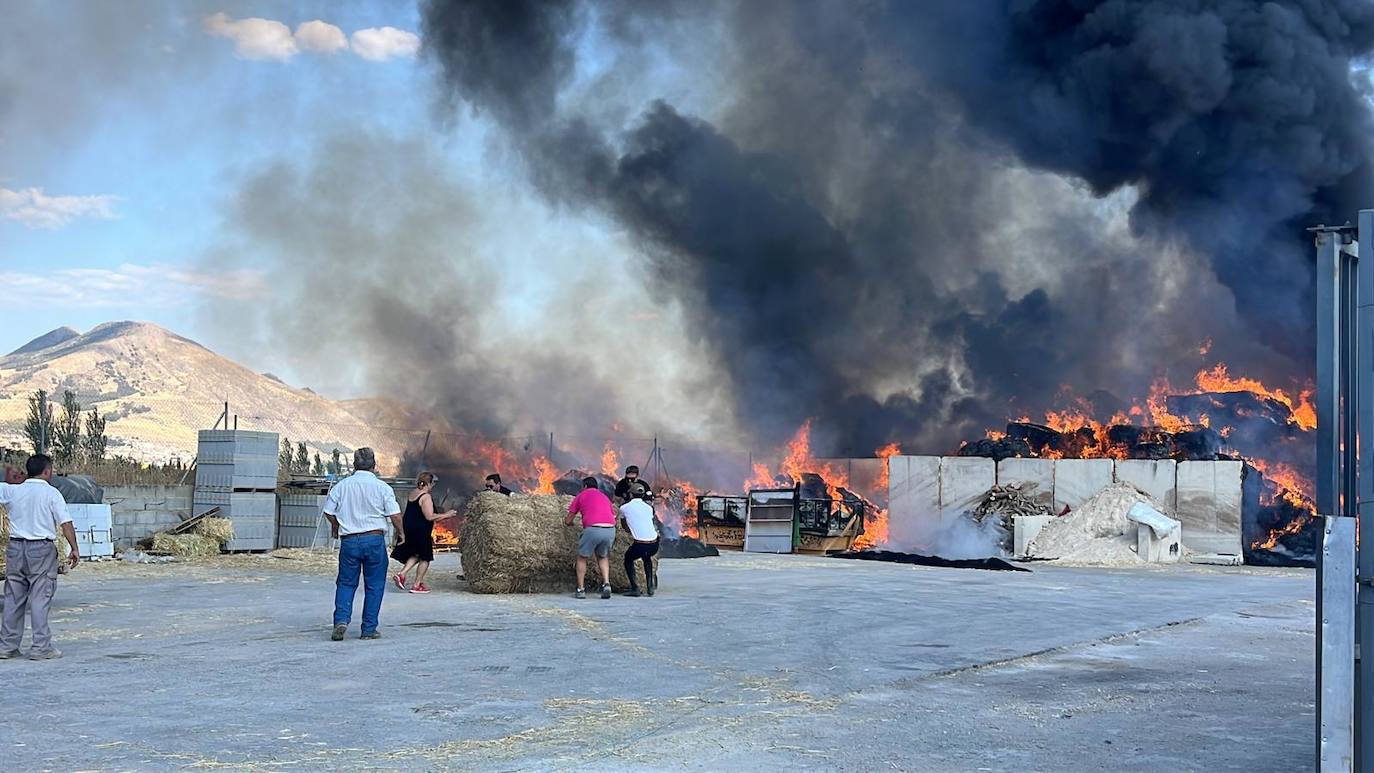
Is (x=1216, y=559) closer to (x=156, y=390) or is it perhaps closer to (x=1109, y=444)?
(x=1109, y=444)

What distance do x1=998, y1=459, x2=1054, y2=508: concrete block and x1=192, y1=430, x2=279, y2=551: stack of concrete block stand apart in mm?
17521

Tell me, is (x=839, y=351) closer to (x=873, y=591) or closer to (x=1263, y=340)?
(x=1263, y=340)

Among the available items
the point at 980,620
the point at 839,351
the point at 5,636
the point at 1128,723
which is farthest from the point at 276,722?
the point at 839,351

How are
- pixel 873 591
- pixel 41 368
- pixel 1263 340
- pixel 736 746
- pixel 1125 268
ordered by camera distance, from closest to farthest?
pixel 736 746 → pixel 873 591 → pixel 1263 340 → pixel 1125 268 → pixel 41 368

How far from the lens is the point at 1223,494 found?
30.0m

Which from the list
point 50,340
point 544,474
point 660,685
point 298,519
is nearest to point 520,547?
point 660,685

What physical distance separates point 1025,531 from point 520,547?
1665 cm

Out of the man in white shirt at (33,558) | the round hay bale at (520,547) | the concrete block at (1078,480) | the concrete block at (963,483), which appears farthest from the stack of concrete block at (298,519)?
the concrete block at (1078,480)

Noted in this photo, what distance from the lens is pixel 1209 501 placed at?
30.1m

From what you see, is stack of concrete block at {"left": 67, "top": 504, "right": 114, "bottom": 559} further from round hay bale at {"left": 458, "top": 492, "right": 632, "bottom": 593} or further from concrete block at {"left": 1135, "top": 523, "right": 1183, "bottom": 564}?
concrete block at {"left": 1135, "top": 523, "right": 1183, "bottom": 564}

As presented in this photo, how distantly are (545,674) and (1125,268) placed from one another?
42.8 metres

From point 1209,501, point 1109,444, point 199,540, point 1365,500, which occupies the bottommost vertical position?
point 199,540

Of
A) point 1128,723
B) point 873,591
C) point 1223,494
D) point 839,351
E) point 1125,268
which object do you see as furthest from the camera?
point 839,351

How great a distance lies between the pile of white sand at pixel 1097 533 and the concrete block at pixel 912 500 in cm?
340
